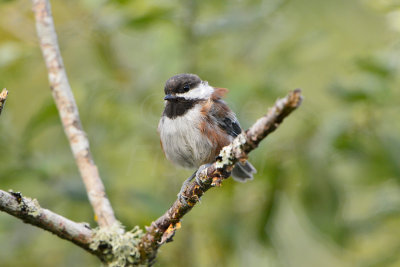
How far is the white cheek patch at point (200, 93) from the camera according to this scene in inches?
133

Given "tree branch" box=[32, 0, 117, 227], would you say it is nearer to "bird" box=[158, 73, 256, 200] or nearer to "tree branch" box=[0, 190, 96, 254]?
"tree branch" box=[0, 190, 96, 254]

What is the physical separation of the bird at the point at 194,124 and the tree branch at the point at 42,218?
0.78 meters

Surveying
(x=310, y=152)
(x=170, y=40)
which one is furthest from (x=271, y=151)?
(x=170, y=40)

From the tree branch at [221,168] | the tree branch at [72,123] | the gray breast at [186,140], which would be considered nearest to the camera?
the tree branch at [221,168]

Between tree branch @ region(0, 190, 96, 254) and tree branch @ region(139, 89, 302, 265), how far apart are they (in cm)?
29

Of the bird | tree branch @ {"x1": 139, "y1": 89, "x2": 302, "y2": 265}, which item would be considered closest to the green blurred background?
the bird

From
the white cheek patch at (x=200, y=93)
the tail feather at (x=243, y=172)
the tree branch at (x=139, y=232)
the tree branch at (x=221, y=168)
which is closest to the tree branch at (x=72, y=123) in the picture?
the tree branch at (x=139, y=232)

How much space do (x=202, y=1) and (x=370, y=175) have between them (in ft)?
5.97

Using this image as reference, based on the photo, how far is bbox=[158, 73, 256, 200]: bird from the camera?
10.3 ft

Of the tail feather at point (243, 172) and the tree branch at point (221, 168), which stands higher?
the tail feather at point (243, 172)

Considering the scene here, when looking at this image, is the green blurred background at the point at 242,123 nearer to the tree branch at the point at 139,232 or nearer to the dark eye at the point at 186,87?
the dark eye at the point at 186,87

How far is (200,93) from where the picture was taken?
136 inches

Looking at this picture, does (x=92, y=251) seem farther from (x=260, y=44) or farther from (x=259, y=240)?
(x=260, y=44)

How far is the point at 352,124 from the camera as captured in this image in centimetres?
364
